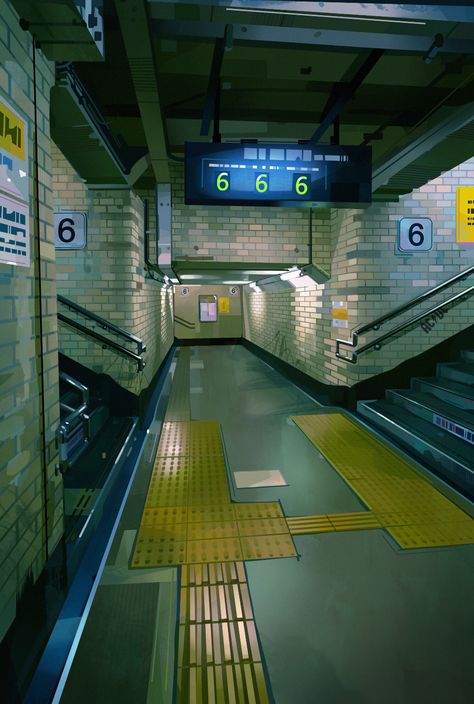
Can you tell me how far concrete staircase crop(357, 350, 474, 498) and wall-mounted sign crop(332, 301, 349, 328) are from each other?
1.27 metres

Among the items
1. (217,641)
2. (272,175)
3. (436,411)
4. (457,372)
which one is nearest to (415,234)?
(457,372)

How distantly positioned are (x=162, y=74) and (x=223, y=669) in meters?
4.99

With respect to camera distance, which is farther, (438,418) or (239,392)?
(239,392)

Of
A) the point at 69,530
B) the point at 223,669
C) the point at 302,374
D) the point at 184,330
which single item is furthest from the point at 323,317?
the point at 184,330

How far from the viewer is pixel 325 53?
12.9 feet

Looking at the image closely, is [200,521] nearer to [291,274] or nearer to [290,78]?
[290,78]

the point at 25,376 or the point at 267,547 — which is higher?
the point at 25,376

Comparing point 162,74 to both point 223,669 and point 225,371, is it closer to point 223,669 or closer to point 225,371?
point 223,669

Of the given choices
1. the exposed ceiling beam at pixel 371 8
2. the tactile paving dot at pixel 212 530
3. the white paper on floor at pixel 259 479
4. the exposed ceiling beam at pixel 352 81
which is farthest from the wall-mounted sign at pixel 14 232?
the exposed ceiling beam at pixel 352 81

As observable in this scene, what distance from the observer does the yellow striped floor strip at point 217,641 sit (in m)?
1.92

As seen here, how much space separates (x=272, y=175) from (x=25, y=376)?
2797 mm

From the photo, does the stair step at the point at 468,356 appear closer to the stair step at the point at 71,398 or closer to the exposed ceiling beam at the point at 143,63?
the exposed ceiling beam at the point at 143,63

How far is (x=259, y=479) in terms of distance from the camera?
4.27 metres

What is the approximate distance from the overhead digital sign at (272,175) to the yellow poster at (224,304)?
50.5 feet
